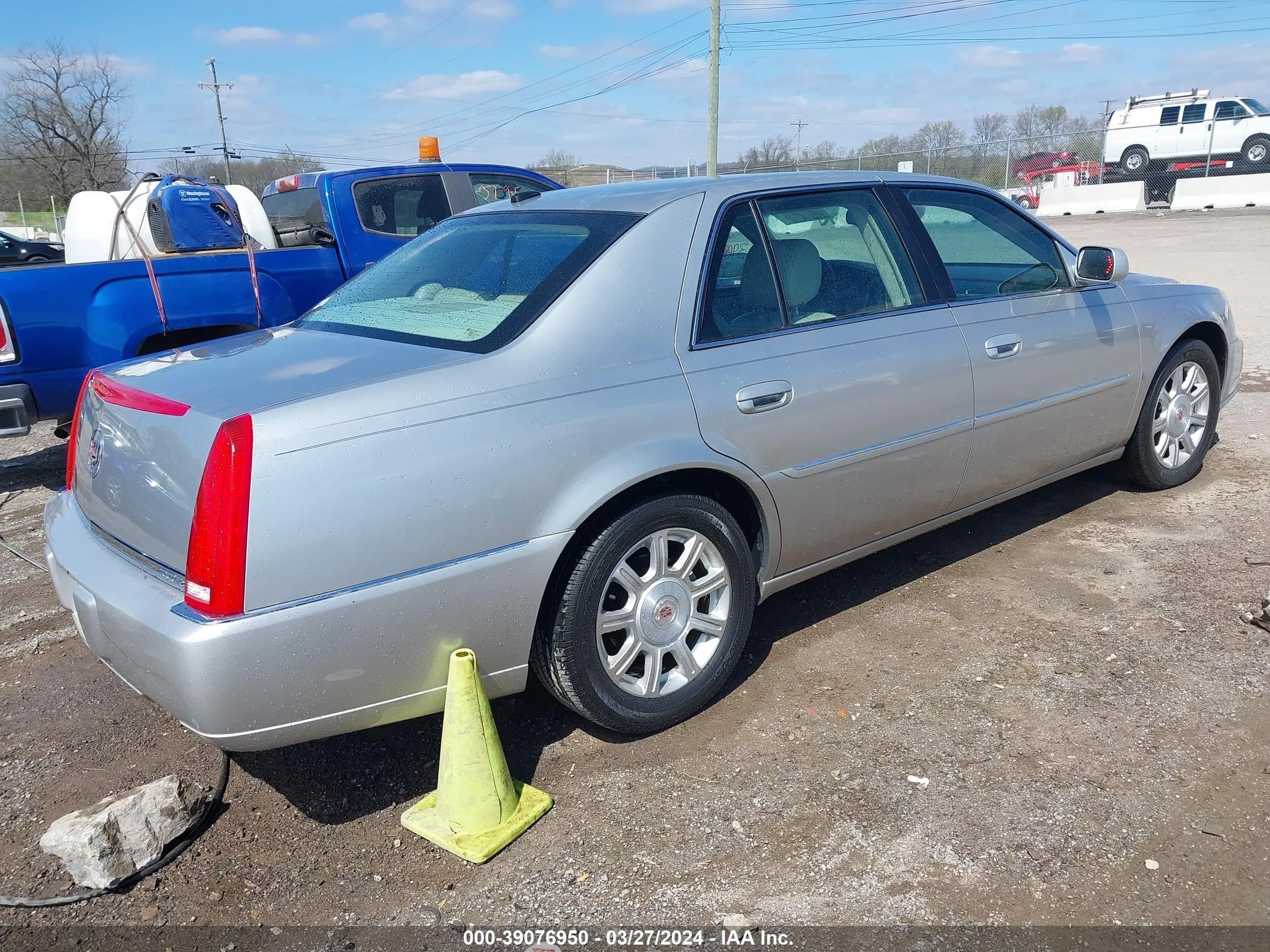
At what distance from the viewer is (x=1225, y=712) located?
10.6 ft

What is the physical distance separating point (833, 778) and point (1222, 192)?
27955 mm

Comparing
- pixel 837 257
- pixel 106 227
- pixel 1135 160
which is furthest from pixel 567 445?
pixel 1135 160

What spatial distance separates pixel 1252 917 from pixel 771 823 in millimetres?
1165

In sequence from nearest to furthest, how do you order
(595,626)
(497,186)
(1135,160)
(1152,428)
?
(595,626), (1152,428), (497,186), (1135,160)

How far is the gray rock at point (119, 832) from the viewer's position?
8.48 feet

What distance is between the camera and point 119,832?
2639mm

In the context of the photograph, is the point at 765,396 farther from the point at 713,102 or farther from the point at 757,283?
the point at 713,102

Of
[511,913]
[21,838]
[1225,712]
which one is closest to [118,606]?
[21,838]

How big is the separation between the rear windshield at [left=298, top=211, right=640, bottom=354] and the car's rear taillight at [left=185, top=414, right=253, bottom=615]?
0.73 meters

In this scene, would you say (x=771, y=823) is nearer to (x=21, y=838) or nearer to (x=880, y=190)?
(x=21, y=838)

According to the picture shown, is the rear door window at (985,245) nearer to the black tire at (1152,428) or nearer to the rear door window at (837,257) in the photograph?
the rear door window at (837,257)

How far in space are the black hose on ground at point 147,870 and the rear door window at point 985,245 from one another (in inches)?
127

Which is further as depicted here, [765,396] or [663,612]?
[765,396]

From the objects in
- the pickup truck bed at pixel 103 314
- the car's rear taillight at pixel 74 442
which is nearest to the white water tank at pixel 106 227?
the pickup truck bed at pixel 103 314
